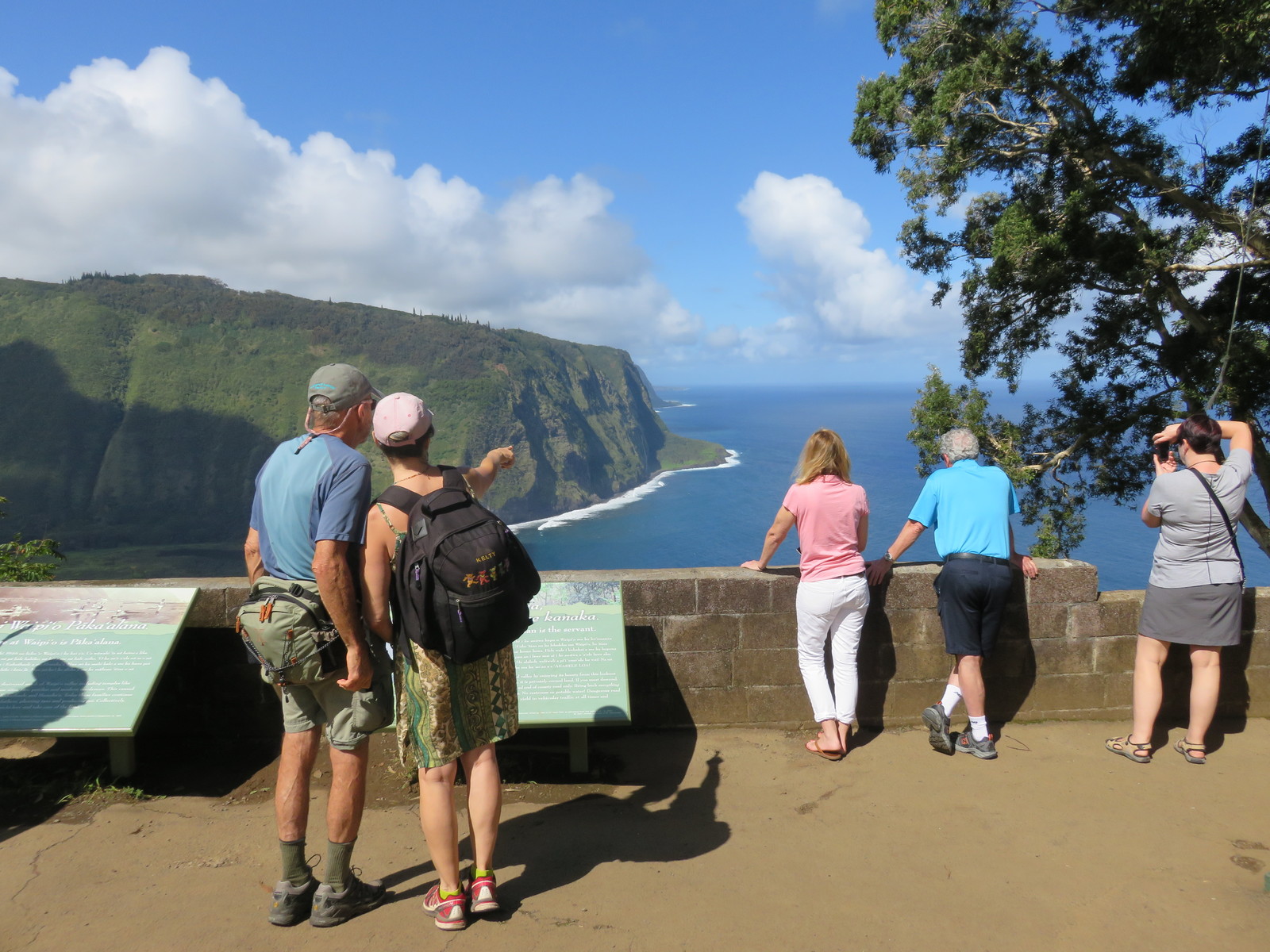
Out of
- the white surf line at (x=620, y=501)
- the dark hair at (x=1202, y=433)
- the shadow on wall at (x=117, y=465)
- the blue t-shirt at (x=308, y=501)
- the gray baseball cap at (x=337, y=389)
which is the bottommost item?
the white surf line at (x=620, y=501)

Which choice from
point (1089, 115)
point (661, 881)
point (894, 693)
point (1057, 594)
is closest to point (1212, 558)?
point (1057, 594)

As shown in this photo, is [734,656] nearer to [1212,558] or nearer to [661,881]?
[661,881]

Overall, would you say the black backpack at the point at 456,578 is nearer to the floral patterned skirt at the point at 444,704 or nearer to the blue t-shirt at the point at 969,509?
the floral patterned skirt at the point at 444,704

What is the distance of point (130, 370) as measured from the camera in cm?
11088

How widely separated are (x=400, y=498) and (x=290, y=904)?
137cm

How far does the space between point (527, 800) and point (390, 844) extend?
25.0 inches

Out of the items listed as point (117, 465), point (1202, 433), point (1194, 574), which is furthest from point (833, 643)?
point (117, 465)

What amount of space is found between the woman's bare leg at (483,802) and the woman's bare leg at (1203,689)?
10.9 ft

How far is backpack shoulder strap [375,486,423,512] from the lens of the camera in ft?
8.25

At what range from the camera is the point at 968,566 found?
3.85 metres

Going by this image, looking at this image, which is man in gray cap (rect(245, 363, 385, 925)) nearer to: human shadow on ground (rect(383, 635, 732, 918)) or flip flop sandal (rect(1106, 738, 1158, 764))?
human shadow on ground (rect(383, 635, 732, 918))

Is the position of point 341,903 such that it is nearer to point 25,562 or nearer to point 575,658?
point 575,658

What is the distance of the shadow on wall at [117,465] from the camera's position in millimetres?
93750

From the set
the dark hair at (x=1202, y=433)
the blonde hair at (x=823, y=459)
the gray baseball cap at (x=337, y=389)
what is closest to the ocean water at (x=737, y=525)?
the blonde hair at (x=823, y=459)
